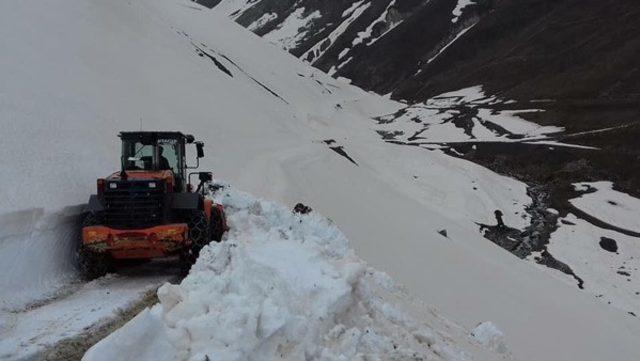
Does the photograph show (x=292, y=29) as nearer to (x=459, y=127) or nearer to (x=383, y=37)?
(x=383, y=37)

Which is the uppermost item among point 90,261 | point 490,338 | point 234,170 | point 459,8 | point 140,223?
point 459,8

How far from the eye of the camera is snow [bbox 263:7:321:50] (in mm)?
178675

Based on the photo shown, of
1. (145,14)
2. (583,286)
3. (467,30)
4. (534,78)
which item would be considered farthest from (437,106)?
(583,286)

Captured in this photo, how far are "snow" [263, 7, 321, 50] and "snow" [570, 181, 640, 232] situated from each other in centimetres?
13295

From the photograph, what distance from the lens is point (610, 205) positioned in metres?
46.2

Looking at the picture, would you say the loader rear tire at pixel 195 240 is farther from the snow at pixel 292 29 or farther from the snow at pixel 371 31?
the snow at pixel 292 29

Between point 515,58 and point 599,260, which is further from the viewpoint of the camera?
point 515,58

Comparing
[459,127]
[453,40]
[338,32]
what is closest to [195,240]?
[459,127]

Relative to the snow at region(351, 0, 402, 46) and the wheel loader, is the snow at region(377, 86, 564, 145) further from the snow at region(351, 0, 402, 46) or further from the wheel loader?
the snow at region(351, 0, 402, 46)

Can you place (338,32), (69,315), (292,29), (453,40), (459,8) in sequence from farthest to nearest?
(292,29)
(338,32)
(459,8)
(453,40)
(69,315)

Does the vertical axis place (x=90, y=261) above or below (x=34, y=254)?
below

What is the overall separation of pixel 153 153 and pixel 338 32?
156 meters

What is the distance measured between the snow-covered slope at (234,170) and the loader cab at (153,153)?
168 centimetres

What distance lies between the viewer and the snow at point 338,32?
528 feet
